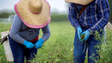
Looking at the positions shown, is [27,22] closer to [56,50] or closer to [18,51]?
[18,51]

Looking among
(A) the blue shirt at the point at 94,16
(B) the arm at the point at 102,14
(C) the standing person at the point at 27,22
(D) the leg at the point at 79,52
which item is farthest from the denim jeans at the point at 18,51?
(B) the arm at the point at 102,14

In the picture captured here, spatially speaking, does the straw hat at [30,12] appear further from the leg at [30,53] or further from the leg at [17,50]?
the leg at [30,53]

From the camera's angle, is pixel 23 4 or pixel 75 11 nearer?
pixel 23 4

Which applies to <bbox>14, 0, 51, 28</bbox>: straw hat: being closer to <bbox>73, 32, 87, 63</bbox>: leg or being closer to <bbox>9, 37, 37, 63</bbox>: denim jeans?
<bbox>9, 37, 37, 63</bbox>: denim jeans

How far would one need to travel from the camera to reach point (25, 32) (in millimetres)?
2295

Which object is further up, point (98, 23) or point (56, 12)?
point (56, 12)

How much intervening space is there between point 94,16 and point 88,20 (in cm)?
12

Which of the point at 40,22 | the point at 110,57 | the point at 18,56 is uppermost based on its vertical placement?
the point at 40,22

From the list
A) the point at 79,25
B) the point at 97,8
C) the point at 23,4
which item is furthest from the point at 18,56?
the point at 97,8

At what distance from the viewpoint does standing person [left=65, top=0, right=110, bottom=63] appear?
6.84 ft

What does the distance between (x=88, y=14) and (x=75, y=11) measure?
0.29 m

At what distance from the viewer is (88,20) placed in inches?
86.3

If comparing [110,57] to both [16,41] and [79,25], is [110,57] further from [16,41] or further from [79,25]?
[16,41]

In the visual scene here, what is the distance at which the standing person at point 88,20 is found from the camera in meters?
2.09
